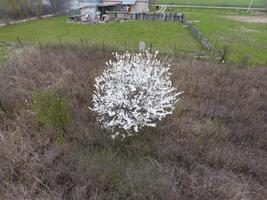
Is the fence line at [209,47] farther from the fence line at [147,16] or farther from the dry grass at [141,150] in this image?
the dry grass at [141,150]

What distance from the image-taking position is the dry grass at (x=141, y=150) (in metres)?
4.09

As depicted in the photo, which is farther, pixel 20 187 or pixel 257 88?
pixel 257 88

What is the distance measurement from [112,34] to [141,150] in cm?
1365

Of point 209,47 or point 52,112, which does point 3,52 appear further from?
point 209,47

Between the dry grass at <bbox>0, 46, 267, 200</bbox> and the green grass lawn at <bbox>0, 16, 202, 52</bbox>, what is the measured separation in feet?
23.1

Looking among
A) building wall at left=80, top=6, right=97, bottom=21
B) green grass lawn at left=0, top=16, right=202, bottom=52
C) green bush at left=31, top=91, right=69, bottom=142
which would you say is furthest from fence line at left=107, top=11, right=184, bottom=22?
green bush at left=31, top=91, right=69, bottom=142

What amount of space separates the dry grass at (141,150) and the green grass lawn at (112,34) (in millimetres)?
7042

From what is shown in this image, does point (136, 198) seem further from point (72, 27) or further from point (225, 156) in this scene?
point (72, 27)

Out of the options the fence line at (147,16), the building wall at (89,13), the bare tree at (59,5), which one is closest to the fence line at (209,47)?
the fence line at (147,16)

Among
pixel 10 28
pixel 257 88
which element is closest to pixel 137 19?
pixel 10 28

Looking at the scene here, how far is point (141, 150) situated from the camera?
5047mm

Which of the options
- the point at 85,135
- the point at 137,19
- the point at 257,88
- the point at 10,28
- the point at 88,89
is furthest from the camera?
the point at 137,19

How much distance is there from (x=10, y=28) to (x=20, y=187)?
1881cm

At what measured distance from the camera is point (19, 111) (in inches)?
241
